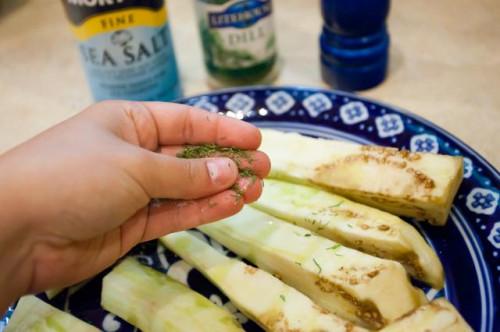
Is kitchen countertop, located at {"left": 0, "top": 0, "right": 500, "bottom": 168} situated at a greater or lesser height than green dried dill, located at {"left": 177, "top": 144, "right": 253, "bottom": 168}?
lesser

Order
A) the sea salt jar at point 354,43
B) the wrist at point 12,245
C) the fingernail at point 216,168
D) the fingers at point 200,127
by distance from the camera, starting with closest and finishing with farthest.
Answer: the wrist at point 12,245 < the fingernail at point 216,168 < the fingers at point 200,127 < the sea salt jar at point 354,43

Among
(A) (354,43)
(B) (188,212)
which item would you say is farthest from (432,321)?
(A) (354,43)

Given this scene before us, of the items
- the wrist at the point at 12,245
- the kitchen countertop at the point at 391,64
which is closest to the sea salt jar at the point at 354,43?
the kitchen countertop at the point at 391,64

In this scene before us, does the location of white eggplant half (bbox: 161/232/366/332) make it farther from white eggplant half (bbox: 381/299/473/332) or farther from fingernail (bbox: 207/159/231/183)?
fingernail (bbox: 207/159/231/183)

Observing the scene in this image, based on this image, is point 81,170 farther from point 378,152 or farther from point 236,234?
point 378,152

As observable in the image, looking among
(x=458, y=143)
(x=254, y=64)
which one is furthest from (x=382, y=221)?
(x=254, y=64)

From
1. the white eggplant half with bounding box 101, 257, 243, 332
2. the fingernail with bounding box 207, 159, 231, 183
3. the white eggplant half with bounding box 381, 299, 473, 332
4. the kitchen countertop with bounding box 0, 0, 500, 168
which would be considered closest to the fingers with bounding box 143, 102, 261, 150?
the fingernail with bounding box 207, 159, 231, 183

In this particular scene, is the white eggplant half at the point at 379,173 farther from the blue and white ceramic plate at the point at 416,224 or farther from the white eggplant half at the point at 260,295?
the white eggplant half at the point at 260,295
